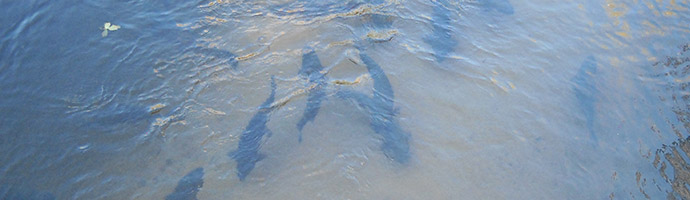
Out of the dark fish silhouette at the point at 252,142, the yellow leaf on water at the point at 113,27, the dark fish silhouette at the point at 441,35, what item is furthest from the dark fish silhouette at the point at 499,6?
the yellow leaf on water at the point at 113,27

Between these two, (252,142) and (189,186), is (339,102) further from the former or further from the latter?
(189,186)

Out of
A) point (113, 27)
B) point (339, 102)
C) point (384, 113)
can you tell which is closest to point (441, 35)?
point (384, 113)

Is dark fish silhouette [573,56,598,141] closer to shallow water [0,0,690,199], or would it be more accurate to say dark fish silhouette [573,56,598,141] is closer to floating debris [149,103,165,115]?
shallow water [0,0,690,199]

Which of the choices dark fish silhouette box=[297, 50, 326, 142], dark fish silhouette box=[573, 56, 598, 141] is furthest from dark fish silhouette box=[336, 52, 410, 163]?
dark fish silhouette box=[573, 56, 598, 141]

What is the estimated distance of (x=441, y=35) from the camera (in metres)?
6.43

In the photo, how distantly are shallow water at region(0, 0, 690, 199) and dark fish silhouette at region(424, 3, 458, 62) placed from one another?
0.03m

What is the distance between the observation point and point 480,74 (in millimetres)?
5789

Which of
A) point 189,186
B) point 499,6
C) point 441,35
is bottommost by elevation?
point 189,186

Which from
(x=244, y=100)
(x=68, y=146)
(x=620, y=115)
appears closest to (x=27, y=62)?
(x=68, y=146)

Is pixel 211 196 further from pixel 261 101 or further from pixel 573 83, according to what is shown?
pixel 573 83

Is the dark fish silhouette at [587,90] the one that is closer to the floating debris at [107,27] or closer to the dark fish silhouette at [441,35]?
the dark fish silhouette at [441,35]

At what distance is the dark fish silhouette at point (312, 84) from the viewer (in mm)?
4891

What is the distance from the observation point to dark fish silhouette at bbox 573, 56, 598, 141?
5273 millimetres

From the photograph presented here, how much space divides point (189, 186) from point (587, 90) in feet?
17.5
